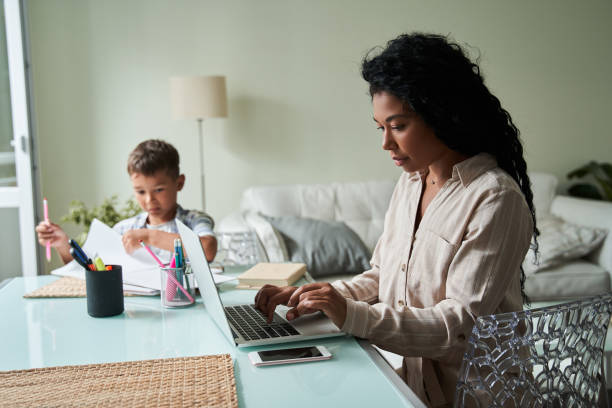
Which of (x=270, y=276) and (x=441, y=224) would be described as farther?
(x=270, y=276)

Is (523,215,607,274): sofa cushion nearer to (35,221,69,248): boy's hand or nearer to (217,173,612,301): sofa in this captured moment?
(217,173,612,301): sofa

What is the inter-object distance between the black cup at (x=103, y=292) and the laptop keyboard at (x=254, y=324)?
0.24 metres

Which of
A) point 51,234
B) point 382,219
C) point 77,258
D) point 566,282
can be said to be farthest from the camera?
point 382,219

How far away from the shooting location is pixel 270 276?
4.75 ft

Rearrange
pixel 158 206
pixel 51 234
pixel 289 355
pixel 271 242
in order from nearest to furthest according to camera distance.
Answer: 1. pixel 289 355
2. pixel 51 234
3. pixel 158 206
4. pixel 271 242

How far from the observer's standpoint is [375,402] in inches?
30.6

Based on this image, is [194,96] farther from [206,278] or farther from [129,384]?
[129,384]

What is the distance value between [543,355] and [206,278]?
0.58 meters

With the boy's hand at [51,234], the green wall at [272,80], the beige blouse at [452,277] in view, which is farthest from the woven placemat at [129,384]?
the green wall at [272,80]

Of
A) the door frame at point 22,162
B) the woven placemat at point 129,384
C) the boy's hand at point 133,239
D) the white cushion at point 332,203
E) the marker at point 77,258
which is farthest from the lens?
the white cushion at point 332,203

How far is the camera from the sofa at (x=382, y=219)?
2945 mm

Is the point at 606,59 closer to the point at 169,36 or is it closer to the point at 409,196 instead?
the point at 169,36

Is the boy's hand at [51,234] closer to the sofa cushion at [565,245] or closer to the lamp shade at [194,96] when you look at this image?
the lamp shade at [194,96]

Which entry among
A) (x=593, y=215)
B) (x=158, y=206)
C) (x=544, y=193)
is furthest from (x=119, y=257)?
(x=544, y=193)
